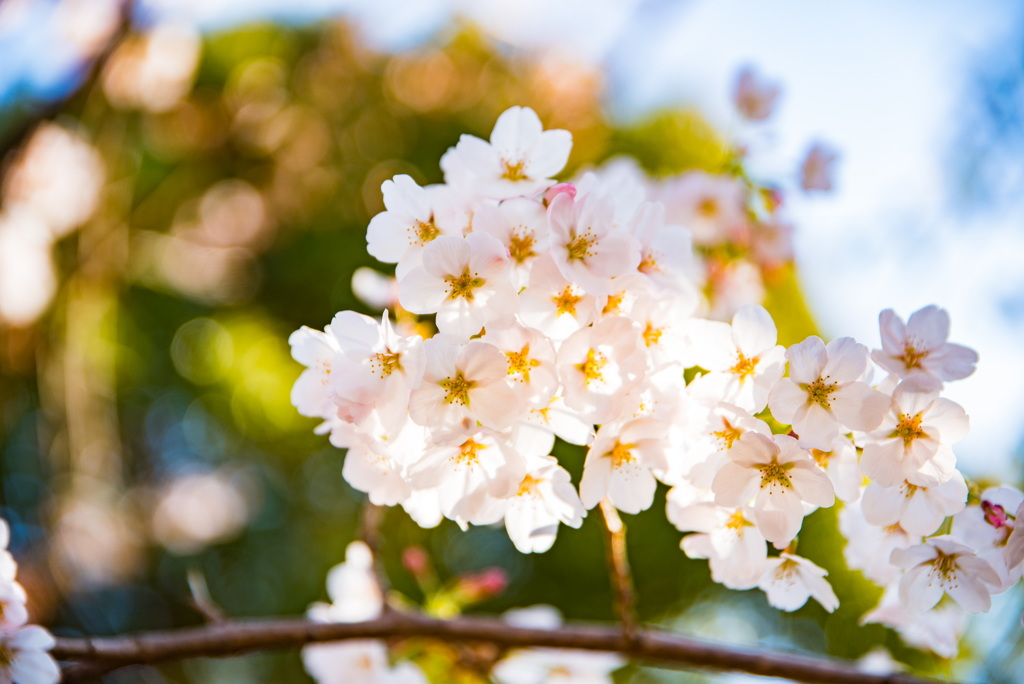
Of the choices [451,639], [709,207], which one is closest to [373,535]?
[451,639]

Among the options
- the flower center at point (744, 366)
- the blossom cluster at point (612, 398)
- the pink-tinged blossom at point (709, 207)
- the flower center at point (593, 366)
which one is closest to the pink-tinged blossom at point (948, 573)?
the blossom cluster at point (612, 398)

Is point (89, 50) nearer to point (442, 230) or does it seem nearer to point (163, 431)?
point (442, 230)

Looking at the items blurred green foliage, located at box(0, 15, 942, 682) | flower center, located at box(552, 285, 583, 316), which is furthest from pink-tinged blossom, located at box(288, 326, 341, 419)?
blurred green foliage, located at box(0, 15, 942, 682)

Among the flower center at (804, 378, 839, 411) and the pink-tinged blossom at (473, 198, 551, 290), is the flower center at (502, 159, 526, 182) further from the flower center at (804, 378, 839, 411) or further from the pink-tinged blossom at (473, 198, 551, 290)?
the flower center at (804, 378, 839, 411)

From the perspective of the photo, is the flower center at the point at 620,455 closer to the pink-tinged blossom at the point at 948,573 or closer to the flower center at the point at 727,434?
the flower center at the point at 727,434

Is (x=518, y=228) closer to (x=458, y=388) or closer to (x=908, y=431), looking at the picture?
(x=458, y=388)
